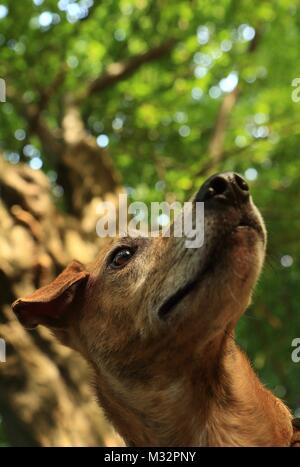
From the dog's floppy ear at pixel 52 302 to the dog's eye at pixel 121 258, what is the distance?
0.22 m

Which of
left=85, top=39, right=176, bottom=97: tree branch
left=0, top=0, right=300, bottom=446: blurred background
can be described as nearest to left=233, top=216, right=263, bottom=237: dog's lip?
left=0, top=0, right=300, bottom=446: blurred background

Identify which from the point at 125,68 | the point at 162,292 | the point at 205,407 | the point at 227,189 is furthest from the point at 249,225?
the point at 125,68

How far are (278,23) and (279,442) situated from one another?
9844 millimetres

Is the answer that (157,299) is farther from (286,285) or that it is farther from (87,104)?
(286,285)

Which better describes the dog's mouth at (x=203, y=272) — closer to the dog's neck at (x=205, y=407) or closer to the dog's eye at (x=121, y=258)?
the dog's neck at (x=205, y=407)

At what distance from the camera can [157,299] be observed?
302 centimetres

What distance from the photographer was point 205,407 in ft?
9.89

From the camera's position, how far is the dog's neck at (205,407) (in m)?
2.98

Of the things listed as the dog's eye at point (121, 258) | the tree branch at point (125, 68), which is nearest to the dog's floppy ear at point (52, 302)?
the dog's eye at point (121, 258)

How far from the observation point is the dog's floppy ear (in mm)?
3498

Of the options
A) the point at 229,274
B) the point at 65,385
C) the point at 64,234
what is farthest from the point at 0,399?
the point at 229,274

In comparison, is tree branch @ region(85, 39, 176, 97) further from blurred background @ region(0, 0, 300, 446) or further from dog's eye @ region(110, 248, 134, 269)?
dog's eye @ region(110, 248, 134, 269)

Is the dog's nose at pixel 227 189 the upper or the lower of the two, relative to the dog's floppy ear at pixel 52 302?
upper

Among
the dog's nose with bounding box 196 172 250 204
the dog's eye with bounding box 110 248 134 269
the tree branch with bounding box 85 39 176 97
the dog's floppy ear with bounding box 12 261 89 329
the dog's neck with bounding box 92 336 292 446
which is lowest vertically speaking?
the dog's neck with bounding box 92 336 292 446
